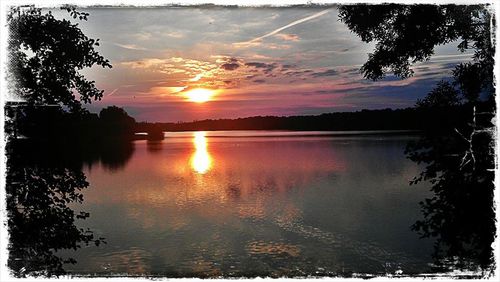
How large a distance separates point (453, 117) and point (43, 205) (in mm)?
5061

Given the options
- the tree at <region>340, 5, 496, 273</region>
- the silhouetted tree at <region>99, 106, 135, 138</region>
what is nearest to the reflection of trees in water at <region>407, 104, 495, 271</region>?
the tree at <region>340, 5, 496, 273</region>

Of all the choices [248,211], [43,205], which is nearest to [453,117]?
[248,211]

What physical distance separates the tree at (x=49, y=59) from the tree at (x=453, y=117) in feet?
10.5

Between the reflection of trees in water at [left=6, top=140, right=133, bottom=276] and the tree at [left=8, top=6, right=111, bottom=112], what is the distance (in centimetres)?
63

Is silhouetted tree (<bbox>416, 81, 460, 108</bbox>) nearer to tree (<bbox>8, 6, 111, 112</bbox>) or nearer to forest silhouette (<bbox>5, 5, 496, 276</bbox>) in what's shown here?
forest silhouette (<bbox>5, 5, 496, 276</bbox>)

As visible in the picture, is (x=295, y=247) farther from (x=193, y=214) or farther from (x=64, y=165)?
(x=64, y=165)

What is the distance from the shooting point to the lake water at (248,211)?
5.79 meters

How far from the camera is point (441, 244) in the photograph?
554 centimetres

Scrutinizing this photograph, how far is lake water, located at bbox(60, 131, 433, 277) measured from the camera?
19.0 feet

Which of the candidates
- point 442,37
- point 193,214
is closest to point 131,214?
point 193,214

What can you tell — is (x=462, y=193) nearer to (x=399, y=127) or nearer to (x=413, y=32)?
(x=399, y=127)

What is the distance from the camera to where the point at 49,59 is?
17.7ft

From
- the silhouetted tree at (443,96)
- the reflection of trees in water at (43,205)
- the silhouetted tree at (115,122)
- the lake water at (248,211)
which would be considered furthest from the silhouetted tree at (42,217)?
the silhouetted tree at (443,96)

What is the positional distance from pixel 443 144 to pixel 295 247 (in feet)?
7.55
